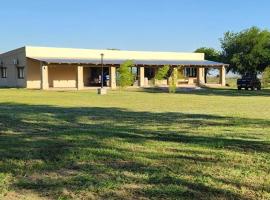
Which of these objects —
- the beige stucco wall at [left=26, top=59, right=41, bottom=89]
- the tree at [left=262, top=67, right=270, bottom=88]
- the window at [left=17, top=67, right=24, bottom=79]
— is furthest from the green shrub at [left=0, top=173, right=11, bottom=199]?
the tree at [left=262, top=67, right=270, bottom=88]

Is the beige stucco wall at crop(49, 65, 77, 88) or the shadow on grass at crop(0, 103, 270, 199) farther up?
the beige stucco wall at crop(49, 65, 77, 88)

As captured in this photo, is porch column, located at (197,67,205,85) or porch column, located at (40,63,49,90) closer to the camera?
porch column, located at (40,63,49,90)

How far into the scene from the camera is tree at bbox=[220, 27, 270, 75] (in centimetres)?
6216

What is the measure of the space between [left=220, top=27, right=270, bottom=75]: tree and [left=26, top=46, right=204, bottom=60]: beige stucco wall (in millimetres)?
Answer: 6481

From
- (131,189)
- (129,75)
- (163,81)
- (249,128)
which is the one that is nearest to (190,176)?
(131,189)

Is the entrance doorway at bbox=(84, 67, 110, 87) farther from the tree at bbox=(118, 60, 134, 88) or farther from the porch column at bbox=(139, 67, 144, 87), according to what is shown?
the tree at bbox=(118, 60, 134, 88)


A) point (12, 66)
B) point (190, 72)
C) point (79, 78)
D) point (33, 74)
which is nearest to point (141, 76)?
point (79, 78)

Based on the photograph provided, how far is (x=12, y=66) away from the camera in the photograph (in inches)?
2018

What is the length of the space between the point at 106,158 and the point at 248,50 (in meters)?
58.3

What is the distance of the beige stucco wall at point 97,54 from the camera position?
48.9m

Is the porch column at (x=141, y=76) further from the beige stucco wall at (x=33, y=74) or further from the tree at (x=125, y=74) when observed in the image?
the beige stucco wall at (x=33, y=74)

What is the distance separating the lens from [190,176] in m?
6.55

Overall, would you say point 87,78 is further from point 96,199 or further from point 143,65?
point 96,199

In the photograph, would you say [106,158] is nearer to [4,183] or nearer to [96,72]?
[4,183]
